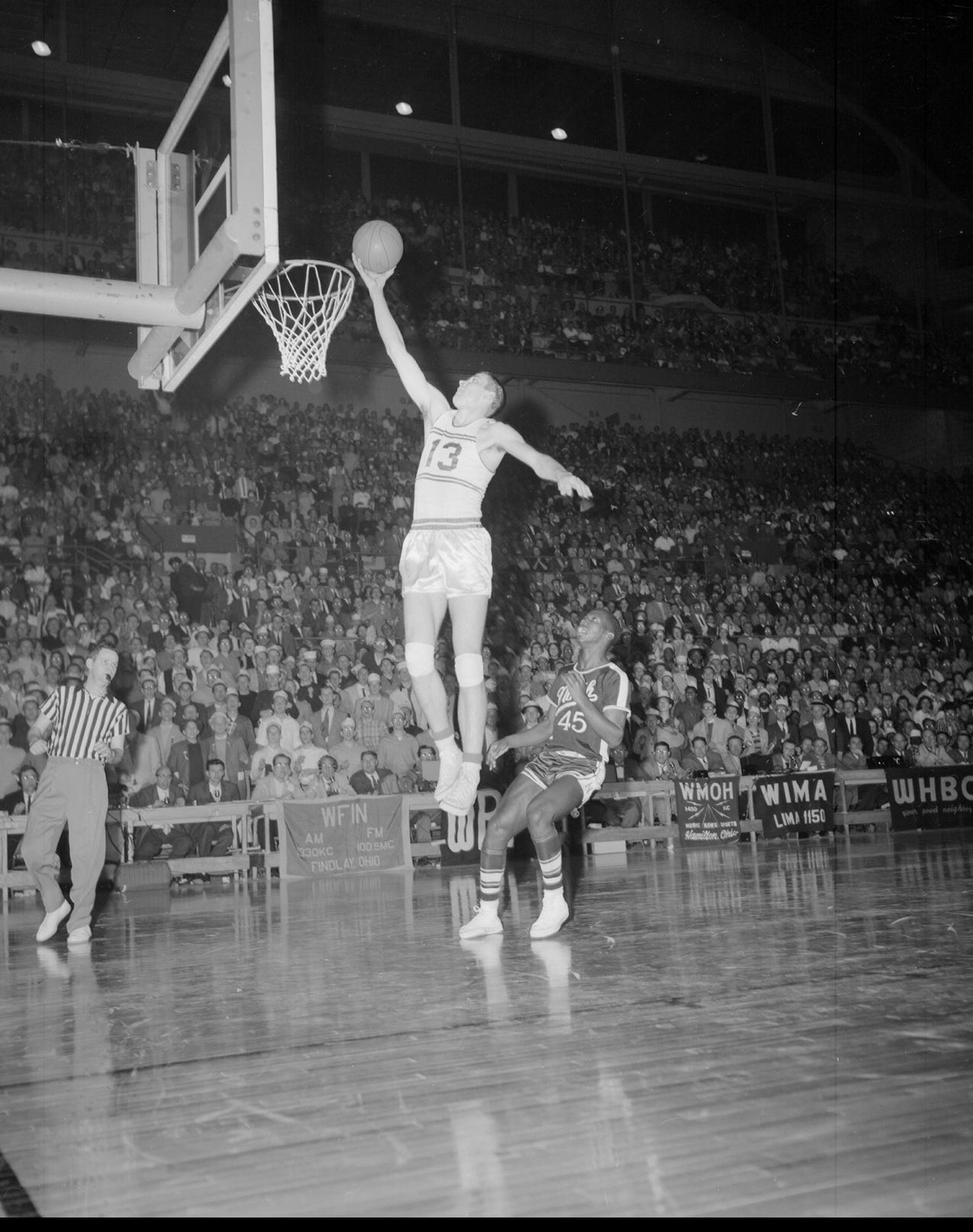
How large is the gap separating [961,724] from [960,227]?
1512 cm

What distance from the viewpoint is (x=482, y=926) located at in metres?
5.78

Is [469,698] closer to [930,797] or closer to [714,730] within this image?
[714,730]

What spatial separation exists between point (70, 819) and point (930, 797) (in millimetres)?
10482

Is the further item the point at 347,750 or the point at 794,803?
the point at 794,803

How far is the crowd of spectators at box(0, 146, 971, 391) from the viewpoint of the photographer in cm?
1712

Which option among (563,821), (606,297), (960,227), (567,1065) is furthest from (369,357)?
(567,1065)

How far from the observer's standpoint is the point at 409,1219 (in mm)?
2117

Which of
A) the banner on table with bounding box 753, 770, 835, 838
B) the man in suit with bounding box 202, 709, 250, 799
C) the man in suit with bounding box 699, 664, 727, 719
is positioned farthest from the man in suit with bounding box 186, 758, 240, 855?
the man in suit with bounding box 699, 664, 727, 719

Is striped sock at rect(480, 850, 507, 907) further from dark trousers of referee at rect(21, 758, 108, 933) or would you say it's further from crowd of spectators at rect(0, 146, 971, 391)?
crowd of spectators at rect(0, 146, 971, 391)

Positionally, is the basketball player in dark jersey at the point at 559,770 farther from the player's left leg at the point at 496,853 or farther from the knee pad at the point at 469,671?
the knee pad at the point at 469,671

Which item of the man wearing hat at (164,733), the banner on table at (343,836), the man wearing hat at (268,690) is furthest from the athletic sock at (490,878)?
the man wearing hat at (268,690)

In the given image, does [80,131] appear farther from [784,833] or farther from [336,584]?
[784,833]

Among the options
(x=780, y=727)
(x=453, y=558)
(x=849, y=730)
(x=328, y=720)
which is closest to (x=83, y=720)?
(x=453, y=558)

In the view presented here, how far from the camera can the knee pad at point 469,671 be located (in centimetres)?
601
